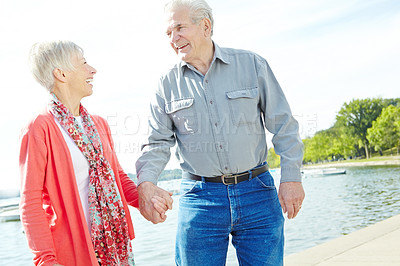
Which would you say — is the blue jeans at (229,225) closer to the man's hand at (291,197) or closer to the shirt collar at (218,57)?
the man's hand at (291,197)

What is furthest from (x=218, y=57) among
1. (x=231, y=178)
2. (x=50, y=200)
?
(x=50, y=200)

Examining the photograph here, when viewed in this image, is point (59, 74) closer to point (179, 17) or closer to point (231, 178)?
point (179, 17)

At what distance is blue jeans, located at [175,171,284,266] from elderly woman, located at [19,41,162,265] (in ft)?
0.87

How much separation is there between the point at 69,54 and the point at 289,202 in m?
1.26

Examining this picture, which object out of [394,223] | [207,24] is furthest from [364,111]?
[207,24]

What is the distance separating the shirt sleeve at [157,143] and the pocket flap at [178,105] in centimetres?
4

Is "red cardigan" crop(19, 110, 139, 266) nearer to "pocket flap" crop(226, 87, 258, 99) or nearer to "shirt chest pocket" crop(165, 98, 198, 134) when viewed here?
"shirt chest pocket" crop(165, 98, 198, 134)

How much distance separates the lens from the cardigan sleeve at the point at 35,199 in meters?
1.79

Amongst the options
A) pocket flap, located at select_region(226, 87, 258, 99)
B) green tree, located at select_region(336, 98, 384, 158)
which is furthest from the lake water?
green tree, located at select_region(336, 98, 384, 158)

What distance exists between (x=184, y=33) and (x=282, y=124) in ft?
2.24

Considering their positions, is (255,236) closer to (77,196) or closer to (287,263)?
(77,196)

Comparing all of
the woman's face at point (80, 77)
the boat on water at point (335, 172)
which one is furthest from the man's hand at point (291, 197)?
the boat on water at point (335, 172)

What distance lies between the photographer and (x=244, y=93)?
2.30 metres

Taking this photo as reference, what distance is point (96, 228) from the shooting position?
1975mm
